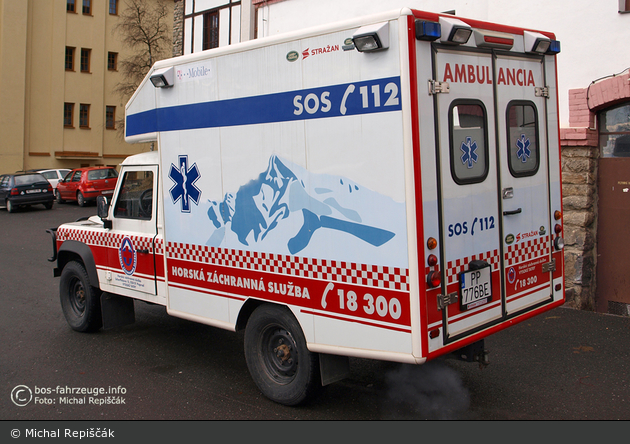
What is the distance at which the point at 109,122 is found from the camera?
36.2 m

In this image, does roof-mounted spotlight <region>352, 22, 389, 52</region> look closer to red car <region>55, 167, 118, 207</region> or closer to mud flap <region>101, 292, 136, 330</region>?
mud flap <region>101, 292, 136, 330</region>

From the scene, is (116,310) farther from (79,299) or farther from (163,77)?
(163,77)

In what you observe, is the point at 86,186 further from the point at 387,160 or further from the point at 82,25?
the point at 387,160

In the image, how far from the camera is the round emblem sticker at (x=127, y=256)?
6.08m

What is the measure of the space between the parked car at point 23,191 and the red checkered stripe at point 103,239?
17.0 metres

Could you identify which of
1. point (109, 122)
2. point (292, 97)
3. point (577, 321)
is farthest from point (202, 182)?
point (109, 122)

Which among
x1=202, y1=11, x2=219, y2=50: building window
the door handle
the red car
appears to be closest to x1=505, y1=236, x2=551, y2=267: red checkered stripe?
the door handle

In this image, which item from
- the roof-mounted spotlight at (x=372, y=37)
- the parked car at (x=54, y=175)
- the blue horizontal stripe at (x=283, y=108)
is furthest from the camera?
the parked car at (x=54, y=175)

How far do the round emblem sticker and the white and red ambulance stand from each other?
53cm

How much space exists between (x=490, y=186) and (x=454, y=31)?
3.98 feet

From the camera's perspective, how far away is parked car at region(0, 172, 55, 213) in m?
22.0

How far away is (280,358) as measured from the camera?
484 cm

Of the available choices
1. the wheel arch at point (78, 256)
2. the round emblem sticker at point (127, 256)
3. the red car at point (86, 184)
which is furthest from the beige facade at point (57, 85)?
the round emblem sticker at point (127, 256)

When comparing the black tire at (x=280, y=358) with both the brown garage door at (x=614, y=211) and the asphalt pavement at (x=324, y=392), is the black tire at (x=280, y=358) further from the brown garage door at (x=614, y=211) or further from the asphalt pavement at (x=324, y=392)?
the brown garage door at (x=614, y=211)
